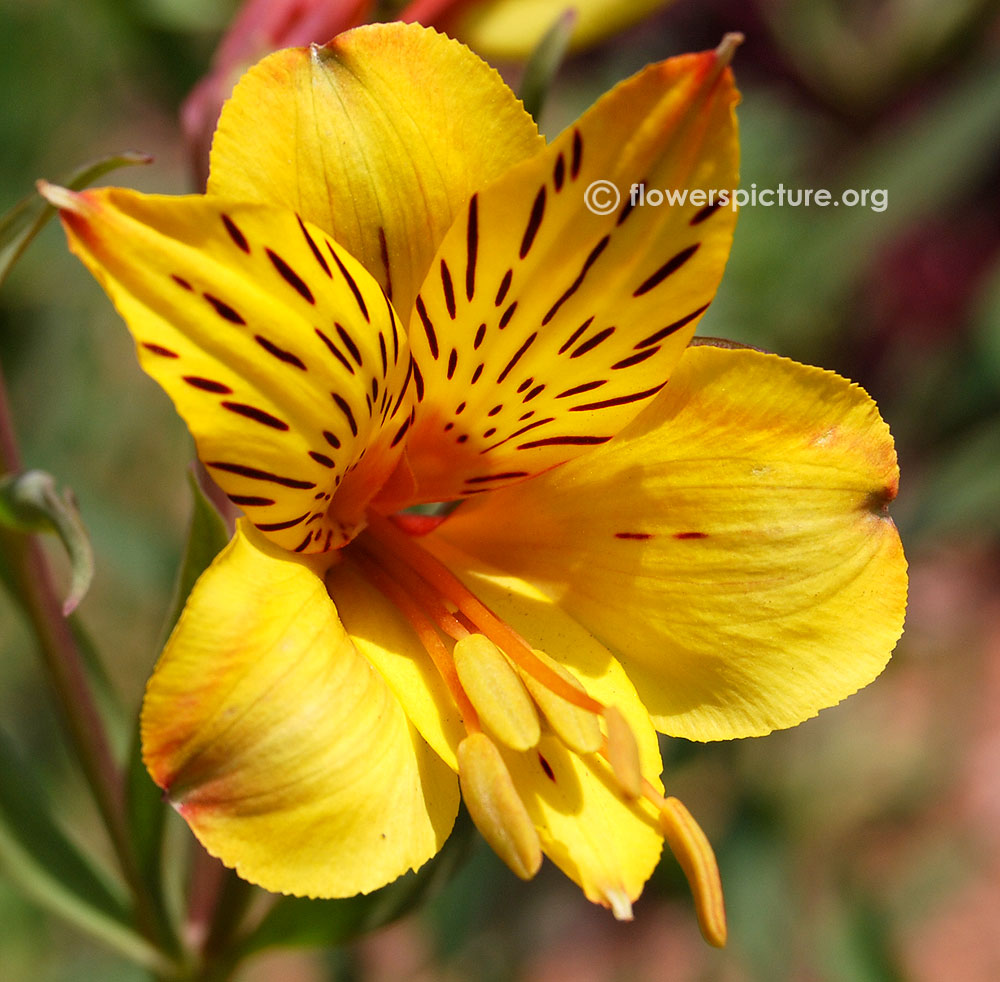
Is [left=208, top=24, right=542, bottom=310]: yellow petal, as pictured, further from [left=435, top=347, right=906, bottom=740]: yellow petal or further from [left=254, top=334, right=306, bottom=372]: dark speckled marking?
[left=435, top=347, right=906, bottom=740]: yellow petal

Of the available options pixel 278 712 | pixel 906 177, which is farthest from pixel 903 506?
pixel 278 712

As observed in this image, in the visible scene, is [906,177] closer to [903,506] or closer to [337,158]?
[903,506]

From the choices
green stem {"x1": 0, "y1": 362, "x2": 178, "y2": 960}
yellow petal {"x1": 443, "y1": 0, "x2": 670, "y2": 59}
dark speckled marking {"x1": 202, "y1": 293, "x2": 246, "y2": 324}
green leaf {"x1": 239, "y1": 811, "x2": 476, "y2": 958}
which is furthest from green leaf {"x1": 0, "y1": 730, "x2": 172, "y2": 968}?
yellow petal {"x1": 443, "y1": 0, "x2": 670, "y2": 59}

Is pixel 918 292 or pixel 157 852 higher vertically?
pixel 157 852

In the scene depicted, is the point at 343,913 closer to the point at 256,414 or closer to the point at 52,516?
the point at 52,516

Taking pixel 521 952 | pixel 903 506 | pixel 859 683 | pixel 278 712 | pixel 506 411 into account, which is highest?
pixel 506 411

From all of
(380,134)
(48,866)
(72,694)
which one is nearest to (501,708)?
(380,134)
